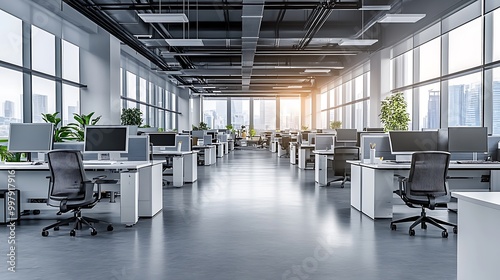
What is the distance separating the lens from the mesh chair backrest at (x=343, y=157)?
872 cm

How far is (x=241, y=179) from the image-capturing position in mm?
10477

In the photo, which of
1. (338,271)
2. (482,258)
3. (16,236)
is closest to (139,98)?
(16,236)

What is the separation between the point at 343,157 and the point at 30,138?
5.55m

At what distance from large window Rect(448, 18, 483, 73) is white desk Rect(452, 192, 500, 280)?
→ 7.56 m

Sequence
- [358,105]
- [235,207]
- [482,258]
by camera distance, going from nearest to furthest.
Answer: [482,258] < [235,207] < [358,105]

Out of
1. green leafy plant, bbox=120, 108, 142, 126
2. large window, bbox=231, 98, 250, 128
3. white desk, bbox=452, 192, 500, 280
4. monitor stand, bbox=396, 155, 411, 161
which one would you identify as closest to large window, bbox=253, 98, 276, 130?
large window, bbox=231, 98, 250, 128

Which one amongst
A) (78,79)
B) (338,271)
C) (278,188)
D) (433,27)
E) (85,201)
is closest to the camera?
(338,271)

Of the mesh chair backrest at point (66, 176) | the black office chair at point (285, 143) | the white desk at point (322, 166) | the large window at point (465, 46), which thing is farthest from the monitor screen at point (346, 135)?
the black office chair at point (285, 143)

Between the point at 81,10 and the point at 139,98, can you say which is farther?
the point at 139,98

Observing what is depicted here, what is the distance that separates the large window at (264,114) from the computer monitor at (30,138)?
95.3 ft

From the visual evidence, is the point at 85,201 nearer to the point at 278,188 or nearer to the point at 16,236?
the point at 16,236

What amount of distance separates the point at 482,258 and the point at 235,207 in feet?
15.1

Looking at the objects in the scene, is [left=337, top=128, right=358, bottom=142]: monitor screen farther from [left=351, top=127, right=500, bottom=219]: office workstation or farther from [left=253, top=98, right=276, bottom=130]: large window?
[left=253, top=98, right=276, bottom=130]: large window

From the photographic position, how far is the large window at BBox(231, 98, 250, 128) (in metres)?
34.5
